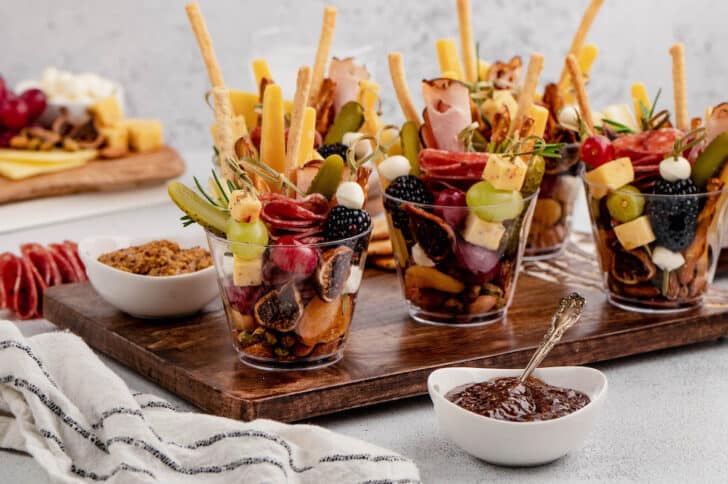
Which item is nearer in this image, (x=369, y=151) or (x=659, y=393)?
(x=659, y=393)

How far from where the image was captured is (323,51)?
194 centimetres

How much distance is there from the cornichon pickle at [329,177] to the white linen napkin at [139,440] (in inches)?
13.7

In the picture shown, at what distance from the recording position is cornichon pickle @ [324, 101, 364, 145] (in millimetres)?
2029

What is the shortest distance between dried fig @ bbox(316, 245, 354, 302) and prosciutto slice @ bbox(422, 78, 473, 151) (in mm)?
311

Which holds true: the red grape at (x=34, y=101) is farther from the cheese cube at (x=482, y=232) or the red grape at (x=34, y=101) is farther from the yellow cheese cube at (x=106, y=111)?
the cheese cube at (x=482, y=232)

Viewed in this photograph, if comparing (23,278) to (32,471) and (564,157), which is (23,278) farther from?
(564,157)

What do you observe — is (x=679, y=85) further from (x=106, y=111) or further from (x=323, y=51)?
(x=106, y=111)

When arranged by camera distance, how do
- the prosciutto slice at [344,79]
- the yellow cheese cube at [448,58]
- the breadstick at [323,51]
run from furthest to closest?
1. the prosciutto slice at [344,79]
2. the yellow cheese cube at [448,58]
3. the breadstick at [323,51]

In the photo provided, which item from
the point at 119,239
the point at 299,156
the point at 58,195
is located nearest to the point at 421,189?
the point at 299,156

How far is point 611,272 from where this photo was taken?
1.86 meters

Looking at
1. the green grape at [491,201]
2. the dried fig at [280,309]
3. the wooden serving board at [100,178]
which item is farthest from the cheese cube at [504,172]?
the wooden serving board at [100,178]

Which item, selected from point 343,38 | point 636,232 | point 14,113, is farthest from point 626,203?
point 343,38

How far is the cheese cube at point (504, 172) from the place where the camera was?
5.36ft

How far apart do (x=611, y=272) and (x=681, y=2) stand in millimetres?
2998
